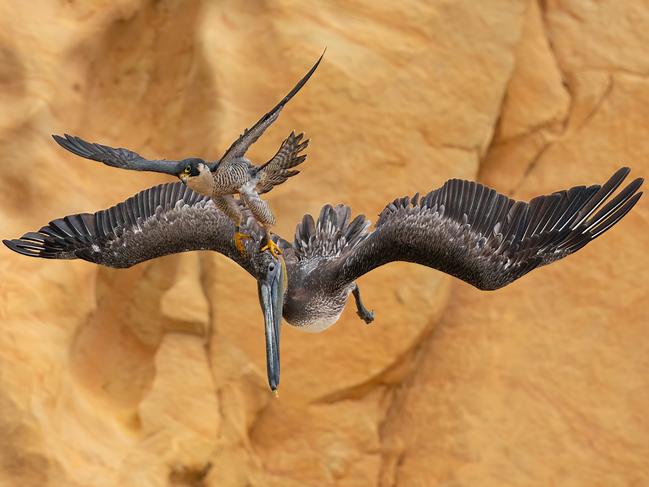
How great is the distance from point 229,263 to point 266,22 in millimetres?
1719

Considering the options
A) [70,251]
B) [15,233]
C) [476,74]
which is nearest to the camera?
[70,251]

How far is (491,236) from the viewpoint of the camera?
5.83 metres

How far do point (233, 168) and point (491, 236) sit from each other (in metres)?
1.49

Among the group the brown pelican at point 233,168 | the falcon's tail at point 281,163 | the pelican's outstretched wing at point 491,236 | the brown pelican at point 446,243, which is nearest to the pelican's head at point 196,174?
the brown pelican at point 233,168

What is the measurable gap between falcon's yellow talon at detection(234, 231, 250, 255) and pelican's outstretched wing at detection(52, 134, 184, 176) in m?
0.66

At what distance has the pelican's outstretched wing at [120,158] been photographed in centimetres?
490

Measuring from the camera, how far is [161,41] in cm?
899

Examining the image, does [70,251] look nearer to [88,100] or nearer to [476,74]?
[88,100]

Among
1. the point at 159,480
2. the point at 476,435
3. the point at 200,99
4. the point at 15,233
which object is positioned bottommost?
the point at 159,480

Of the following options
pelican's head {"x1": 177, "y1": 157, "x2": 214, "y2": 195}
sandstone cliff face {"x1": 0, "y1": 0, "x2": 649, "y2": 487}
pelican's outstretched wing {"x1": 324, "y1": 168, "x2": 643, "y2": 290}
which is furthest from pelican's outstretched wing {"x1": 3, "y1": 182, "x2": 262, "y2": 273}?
sandstone cliff face {"x1": 0, "y1": 0, "x2": 649, "y2": 487}

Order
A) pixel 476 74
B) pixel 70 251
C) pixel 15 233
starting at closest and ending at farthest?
pixel 70 251 → pixel 15 233 → pixel 476 74

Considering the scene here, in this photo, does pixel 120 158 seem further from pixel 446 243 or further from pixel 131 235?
pixel 446 243

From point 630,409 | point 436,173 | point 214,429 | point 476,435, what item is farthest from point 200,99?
point 630,409

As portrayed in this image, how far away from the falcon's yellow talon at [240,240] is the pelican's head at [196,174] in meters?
0.83
